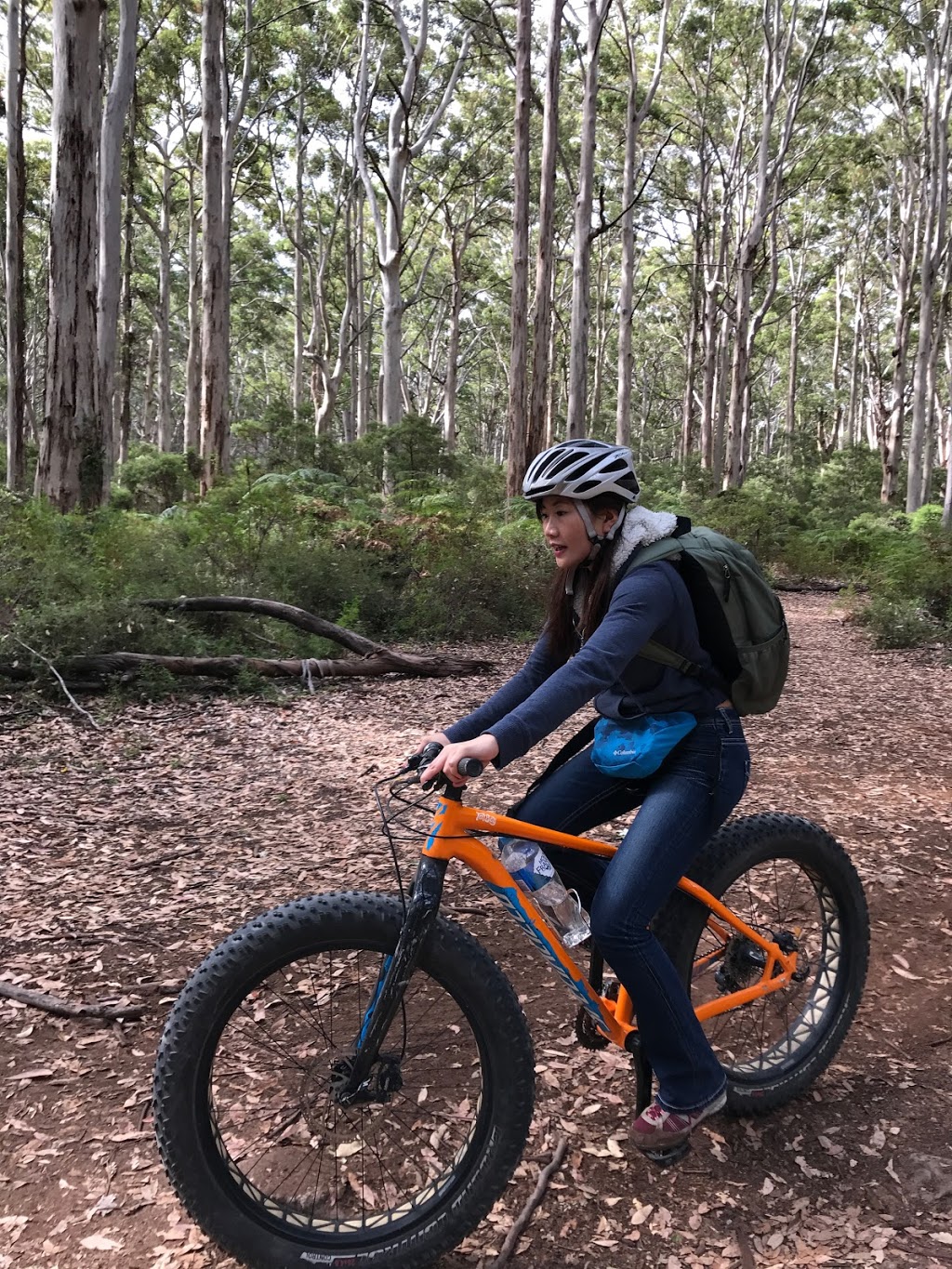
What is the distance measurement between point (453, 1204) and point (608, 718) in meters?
1.26

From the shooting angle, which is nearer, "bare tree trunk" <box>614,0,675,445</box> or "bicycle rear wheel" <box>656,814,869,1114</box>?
"bicycle rear wheel" <box>656,814,869,1114</box>

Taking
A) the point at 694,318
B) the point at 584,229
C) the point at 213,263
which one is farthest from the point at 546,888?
the point at 694,318

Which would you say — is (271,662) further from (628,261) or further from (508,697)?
(628,261)

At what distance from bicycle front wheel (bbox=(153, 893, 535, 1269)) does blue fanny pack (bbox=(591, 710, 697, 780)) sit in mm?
625

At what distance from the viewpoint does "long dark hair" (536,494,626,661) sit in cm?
231

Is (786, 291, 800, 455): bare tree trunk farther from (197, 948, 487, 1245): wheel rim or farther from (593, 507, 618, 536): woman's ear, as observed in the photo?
(197, 948, 487, 1245): wheel rim

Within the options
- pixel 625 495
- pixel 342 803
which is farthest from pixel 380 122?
pixel 625 495

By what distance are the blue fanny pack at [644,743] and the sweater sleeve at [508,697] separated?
0.27m

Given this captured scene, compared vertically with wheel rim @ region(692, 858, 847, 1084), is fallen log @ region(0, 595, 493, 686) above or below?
above

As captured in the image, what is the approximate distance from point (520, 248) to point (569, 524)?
49.7 ft

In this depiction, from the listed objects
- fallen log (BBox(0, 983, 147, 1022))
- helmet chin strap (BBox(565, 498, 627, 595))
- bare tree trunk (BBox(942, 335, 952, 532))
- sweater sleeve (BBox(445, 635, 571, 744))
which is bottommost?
fallen log (BBox(0, 983, 147, 1022))

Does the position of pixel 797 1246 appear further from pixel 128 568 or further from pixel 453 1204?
pixel 128 568

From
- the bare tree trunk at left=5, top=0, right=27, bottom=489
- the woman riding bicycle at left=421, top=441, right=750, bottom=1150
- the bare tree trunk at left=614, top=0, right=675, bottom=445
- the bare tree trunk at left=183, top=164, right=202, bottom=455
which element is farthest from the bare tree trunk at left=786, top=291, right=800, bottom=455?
the woman riding bicycle at left=421, top=441, right=750, bottom=1150

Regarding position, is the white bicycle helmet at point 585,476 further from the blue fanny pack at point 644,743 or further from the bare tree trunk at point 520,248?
the bare tree trunk at point 520,248
